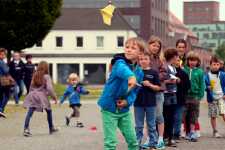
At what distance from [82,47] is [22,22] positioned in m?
57.8

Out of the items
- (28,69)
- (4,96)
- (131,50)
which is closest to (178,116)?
(131,50)

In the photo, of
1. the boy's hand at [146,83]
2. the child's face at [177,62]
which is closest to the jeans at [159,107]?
the boy's hand at [146,83]

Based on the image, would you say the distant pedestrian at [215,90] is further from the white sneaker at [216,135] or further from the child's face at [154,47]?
the child's face at [154,47]

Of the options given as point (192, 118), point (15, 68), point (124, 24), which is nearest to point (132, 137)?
point (192, 118)

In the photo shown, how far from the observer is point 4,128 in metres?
17.7

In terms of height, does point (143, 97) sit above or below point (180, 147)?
above

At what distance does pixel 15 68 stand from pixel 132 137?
68.3 feet

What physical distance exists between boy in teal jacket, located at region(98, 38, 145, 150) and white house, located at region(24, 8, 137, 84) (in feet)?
294

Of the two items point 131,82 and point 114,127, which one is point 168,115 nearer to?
point 114,127

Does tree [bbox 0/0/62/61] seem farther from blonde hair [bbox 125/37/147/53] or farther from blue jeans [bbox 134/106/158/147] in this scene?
blonde hair [bbox 125/37/147/53]

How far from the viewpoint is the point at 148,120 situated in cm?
1248

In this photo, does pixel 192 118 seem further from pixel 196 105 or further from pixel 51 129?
pixel 51 129

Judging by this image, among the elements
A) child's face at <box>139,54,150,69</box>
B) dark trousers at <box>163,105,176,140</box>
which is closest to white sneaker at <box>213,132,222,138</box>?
dark trousers at <box>163,105,176,140</box>

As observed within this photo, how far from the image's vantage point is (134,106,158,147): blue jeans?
1235 centimetres
